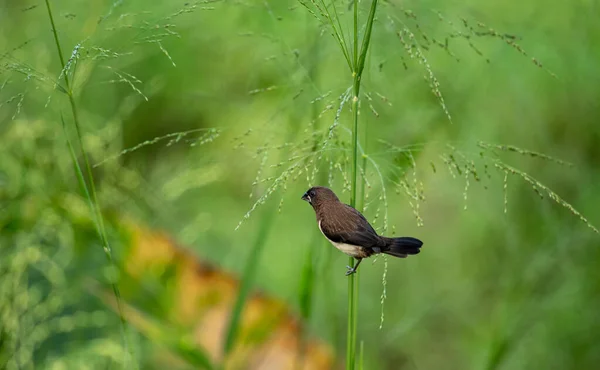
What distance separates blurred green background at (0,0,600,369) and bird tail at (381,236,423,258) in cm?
96

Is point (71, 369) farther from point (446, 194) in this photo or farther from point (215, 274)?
point (446, 194)

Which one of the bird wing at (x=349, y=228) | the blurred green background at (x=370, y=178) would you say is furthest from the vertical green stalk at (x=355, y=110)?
the blurred green background at (x=370, y=178)

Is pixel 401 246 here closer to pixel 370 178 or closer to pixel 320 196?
pixel 320 196

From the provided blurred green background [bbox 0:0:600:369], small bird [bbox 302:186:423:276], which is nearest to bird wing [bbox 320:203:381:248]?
small bird [bbox 302:186:423:276]

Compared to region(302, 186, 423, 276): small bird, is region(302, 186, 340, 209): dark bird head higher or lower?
higher

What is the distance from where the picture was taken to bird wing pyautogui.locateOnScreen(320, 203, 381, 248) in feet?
4.02

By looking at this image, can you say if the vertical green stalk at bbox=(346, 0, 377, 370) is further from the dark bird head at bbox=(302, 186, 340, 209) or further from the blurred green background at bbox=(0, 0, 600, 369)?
the blurred green background at bbox=(0, 0, 600, 369)

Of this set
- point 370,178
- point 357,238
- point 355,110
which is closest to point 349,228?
point 357,238

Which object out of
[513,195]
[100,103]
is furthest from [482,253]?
[100,103]

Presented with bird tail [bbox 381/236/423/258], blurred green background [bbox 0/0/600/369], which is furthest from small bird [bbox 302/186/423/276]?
blurred green background [bbox 0/0/600/369]

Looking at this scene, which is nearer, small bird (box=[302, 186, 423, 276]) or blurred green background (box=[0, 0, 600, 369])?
small bird (box=[302, 186, 423, 276])

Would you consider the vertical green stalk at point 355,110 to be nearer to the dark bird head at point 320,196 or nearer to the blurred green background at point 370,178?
the dark bird head at point 320,196

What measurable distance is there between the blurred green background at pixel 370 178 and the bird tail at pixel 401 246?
96 centimetres

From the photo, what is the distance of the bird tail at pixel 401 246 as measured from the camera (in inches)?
48.1
